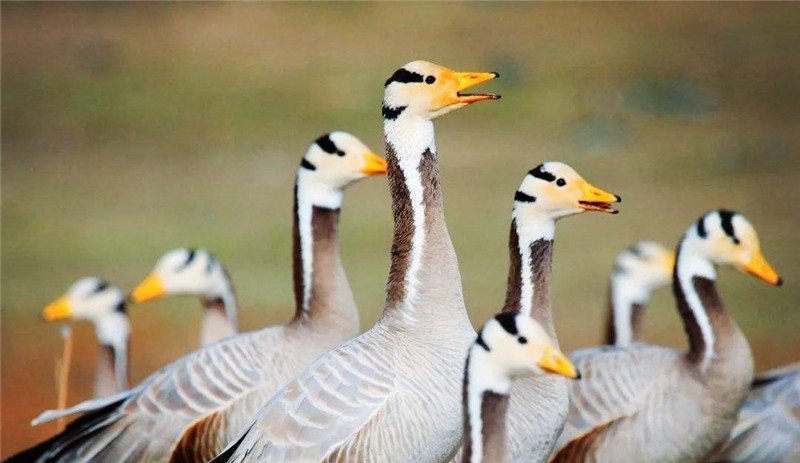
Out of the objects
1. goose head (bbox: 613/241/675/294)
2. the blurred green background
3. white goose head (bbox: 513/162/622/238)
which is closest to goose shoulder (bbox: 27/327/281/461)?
white goose head (bbox: 513/162/622/238)

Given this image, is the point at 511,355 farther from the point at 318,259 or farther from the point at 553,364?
the point at 318,259

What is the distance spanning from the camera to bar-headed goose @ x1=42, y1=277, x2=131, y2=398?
28.9 feet

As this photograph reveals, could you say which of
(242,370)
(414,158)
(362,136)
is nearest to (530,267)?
(414,158)

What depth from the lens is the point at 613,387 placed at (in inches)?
278

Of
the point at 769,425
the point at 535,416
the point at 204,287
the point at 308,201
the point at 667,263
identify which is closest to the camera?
the point at 535,416

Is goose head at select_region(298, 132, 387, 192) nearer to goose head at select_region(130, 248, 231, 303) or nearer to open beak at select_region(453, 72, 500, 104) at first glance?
open beak at select_region(453, 72, 500, 104)

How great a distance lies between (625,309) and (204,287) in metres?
2.48

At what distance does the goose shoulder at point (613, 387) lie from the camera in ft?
22.9

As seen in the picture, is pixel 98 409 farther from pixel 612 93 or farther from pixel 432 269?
pixel 612 93

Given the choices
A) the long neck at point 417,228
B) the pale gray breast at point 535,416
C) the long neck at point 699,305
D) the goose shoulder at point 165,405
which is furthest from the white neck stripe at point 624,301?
the long neck at point 417,228

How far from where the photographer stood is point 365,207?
626 inches

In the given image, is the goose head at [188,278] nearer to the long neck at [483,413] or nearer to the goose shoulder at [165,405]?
the goose shoulder at [165,405]

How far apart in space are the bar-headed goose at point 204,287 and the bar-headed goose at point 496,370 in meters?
4.16

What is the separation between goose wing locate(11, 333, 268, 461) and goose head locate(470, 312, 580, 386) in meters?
2.25
